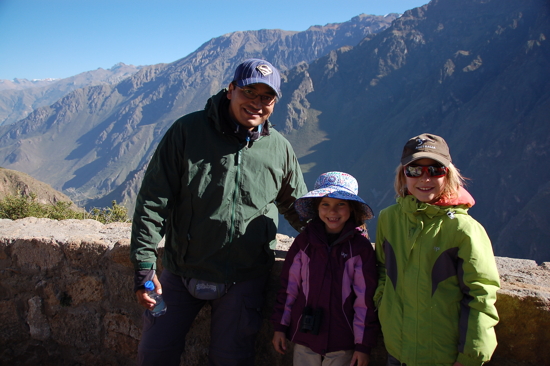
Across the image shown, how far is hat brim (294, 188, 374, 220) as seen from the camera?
101 inches

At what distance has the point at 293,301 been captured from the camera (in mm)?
2531

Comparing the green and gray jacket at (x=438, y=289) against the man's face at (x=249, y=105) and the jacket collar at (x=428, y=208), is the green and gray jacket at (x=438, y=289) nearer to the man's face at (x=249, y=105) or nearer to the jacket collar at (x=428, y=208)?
the jacket collar at (x=428, y=208)

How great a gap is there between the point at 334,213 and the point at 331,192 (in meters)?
0.13

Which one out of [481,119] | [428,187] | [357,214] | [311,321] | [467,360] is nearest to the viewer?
[467,360]

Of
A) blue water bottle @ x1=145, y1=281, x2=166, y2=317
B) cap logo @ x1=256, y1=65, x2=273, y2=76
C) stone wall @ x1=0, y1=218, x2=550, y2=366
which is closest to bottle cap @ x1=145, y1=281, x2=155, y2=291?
blue water bottle @ x1=145, y1=281, x2=166, y2=317

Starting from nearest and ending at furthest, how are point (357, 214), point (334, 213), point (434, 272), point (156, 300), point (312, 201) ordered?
point (434, 272), point (156, 300), point (334, 213), point (357, 214), point (312, 201)

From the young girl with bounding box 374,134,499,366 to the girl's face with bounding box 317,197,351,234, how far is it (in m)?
0.30

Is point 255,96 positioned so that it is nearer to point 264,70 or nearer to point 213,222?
point 264,70

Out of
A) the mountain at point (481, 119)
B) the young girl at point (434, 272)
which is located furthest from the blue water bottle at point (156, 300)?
the mountain at point (481, 119)

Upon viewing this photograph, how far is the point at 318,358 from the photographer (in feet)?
7.89

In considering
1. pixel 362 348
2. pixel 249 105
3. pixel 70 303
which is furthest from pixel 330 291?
pixel 70 303

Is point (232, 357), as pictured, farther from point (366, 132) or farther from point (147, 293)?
point (366, 132)

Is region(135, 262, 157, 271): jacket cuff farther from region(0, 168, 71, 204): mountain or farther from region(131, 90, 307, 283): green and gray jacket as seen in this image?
region(0, 168, 71, 204): mountain

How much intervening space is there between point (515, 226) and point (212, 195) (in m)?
Result: 91.2
